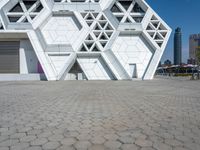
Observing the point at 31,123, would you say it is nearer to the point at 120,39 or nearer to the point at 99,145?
the point at 99,145

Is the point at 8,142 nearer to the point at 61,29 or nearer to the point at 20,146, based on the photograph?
the point at 20,146

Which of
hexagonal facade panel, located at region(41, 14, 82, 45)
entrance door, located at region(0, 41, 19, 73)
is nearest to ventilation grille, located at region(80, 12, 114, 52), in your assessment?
hexagonal facade panel, located at region(41, 14, 82, 45)

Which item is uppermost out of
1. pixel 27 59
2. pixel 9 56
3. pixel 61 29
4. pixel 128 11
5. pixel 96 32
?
pixel 128 11

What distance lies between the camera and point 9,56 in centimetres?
3034

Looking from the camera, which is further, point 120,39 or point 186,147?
point 120,39

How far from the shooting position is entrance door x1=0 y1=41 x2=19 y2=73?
3027cm

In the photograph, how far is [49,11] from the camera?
28.6 metres

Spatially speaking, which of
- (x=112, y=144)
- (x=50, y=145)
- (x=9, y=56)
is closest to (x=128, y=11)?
(x=9, y=56)

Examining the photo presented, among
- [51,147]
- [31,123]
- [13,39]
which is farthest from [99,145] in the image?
[13,39]

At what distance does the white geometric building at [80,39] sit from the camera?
86.9 ft

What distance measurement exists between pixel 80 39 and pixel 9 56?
548 inches

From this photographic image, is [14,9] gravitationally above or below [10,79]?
above

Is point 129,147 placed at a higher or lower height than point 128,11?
lower

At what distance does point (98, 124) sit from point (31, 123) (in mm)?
1837
